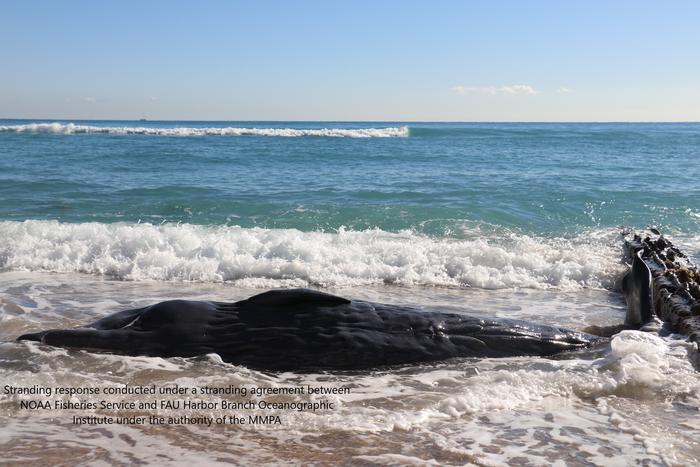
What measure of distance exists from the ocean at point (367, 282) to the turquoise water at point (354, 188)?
106 mm

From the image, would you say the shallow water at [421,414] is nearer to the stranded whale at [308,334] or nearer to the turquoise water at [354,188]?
the stranded whale at [308,334]

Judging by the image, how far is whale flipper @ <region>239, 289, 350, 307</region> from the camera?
579 cm

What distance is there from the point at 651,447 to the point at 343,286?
20.9 feet

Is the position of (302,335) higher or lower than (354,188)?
lower

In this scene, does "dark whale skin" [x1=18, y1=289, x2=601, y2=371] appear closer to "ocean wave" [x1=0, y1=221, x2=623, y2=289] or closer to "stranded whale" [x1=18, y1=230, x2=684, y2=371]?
"stranded whale" [x1=18, y1=230, x2=684, y2=371]

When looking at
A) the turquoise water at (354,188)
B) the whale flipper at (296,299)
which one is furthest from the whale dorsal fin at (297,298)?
the turquoise water at (354,188)

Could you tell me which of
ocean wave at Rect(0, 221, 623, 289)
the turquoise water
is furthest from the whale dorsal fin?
the turquoise water

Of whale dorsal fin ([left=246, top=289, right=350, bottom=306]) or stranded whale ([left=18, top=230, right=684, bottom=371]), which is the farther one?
whale dorsal fin ([left=246, top=289, right=350, bottom=306])

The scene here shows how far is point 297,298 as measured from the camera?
19.0ft

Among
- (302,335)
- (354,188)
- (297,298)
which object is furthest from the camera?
(354,188)

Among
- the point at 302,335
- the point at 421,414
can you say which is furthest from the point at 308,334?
the point at 421,414

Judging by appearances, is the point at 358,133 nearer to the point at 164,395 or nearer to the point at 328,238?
A: the point at 328,238

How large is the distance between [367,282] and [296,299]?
4.60 meters

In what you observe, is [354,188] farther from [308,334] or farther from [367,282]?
[308,334]
